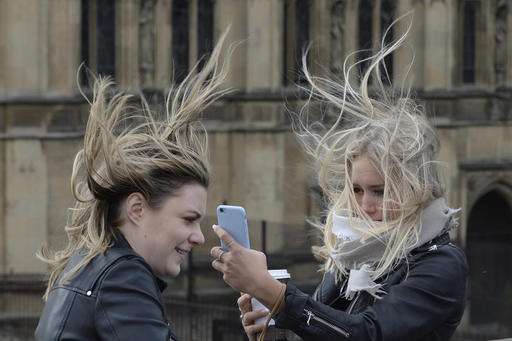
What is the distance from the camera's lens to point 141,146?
3676 mm

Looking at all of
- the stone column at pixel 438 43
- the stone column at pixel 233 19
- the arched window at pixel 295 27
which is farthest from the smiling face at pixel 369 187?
the stone column at pixel 438 43

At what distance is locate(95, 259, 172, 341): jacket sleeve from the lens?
3.37 m

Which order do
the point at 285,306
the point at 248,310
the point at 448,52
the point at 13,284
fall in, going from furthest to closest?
the point at 448,52
the point at 13,284
the point at 248,310
the point at 285,306

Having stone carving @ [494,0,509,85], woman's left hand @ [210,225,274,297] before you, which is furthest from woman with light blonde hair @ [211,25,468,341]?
stone carving @ [494,0,509,85]

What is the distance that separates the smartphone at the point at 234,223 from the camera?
3.79 m

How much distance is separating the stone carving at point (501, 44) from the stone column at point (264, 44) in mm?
5506

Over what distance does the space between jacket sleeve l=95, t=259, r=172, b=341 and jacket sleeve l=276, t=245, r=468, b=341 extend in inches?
23.4

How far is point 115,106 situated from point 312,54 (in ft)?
66.1

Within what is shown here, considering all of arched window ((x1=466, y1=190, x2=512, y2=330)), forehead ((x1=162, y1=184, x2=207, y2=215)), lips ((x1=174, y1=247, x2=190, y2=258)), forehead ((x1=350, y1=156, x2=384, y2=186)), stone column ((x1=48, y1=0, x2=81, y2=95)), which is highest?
stone column ((x1=48, y1=0, x2=81, y2=95))

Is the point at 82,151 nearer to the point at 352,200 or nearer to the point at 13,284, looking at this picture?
the point at 352,200

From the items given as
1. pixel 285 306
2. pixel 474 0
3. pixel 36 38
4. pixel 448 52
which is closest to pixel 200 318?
pixel 36 38

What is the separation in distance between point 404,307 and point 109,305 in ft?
3.28

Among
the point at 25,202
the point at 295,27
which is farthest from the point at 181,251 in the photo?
the point at 295,27

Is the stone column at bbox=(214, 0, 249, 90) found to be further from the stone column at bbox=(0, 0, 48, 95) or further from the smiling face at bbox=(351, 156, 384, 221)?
the smiling face at bbox=(351, 156, 384, 221)
